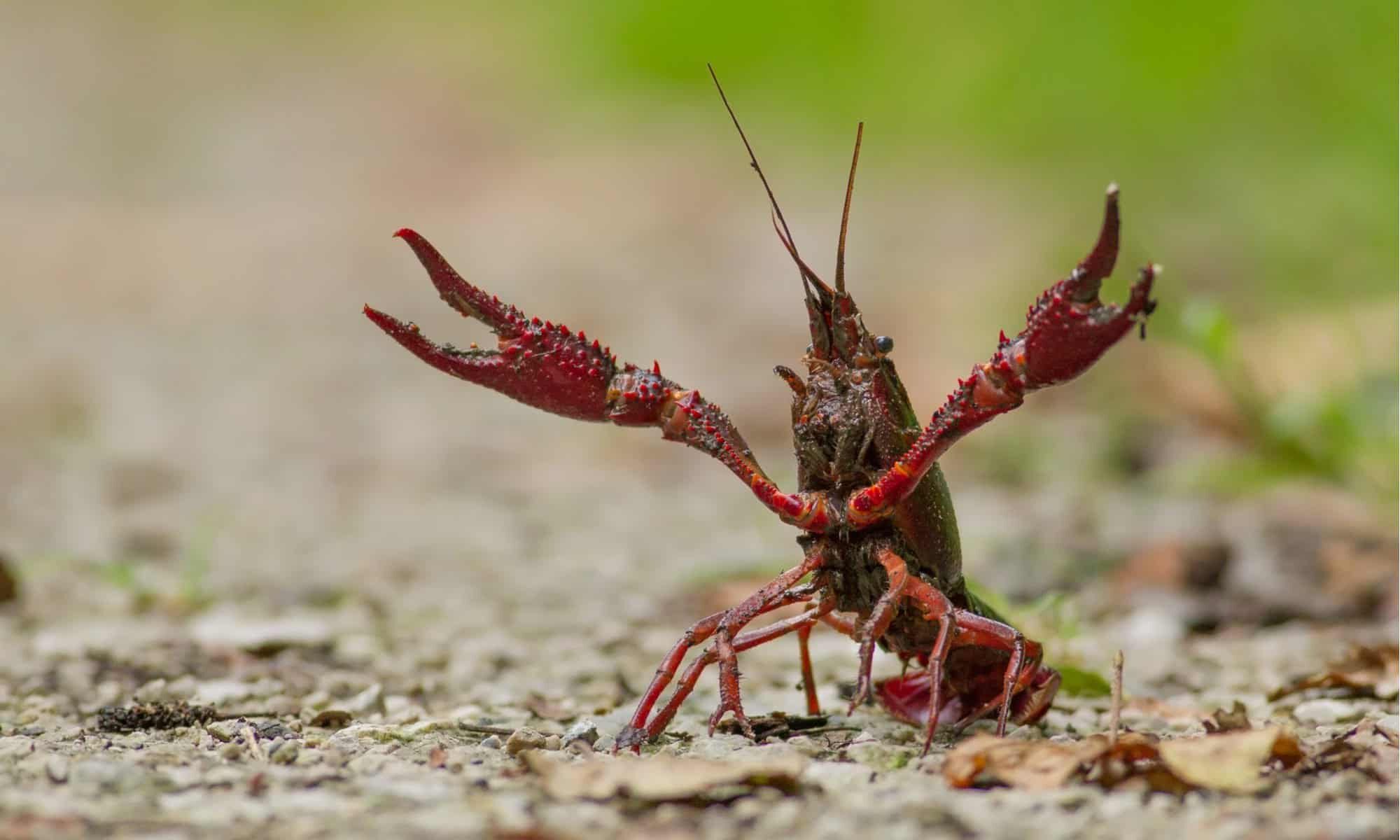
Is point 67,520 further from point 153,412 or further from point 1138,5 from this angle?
point 1138,5

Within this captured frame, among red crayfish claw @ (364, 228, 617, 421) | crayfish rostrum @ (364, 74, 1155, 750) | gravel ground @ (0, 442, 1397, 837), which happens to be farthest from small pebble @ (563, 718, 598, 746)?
red crayfish claw @ (364, 228, 617, 421)

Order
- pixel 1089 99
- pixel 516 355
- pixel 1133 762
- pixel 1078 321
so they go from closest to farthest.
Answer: pixel 1133 762, pixel 1078 321, pixel 516 355, pixel 1089 99

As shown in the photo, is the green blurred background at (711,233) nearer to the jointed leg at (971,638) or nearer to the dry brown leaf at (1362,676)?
the dry brown leaf at (1362,676)

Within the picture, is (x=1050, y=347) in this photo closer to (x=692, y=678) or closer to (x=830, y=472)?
(x=830, y=472)

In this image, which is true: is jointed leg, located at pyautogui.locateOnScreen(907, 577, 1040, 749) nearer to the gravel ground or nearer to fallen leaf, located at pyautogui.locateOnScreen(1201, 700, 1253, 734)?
the gravel ground

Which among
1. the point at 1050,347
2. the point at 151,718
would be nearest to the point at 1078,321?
the point at 1050,347

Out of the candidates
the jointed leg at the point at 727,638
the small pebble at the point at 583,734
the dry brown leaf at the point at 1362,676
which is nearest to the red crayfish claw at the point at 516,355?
the jointed leg at the point at 727,638
